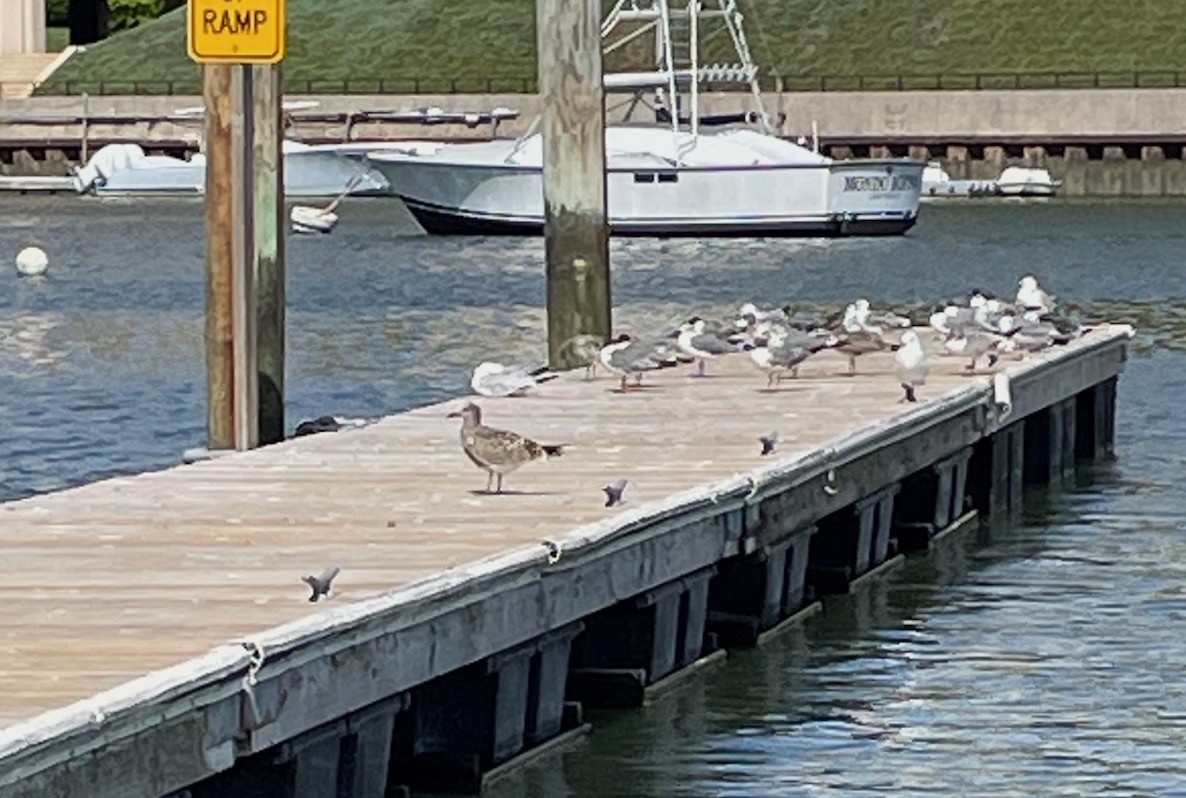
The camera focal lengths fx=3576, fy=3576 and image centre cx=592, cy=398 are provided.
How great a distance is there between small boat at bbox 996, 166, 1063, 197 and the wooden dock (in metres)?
64.9

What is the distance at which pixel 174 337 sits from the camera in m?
45.4

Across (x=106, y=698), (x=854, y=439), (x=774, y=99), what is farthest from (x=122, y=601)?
(x=774, y=99)

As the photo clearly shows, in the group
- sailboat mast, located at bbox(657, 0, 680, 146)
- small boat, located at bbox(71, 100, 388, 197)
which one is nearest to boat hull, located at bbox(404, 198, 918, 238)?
sailboat mast, located at bbox(657, 0, 680, 146)

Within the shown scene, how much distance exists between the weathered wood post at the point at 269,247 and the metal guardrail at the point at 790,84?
65.0 m

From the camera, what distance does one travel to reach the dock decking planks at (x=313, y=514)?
1277 centimetres

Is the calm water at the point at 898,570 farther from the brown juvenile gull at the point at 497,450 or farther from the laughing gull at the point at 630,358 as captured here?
the laughing gull at the point at 630,358

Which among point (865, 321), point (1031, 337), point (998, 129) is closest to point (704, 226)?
point (998, 129)

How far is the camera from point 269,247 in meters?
20.8

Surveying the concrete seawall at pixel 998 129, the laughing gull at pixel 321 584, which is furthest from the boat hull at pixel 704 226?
the laughing gull at pixel 321 584

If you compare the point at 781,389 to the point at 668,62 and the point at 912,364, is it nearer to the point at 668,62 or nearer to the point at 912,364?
the point at 912,364

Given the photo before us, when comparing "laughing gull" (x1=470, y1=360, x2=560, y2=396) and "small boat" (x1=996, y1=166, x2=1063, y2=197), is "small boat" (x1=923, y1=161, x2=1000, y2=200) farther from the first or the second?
"laughing gull" (x1=470, y1=360, x2=560, y2=396)

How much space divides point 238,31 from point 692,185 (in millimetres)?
53175

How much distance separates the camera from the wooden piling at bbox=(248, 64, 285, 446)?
2062 centimetres

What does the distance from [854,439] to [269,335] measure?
393cm
